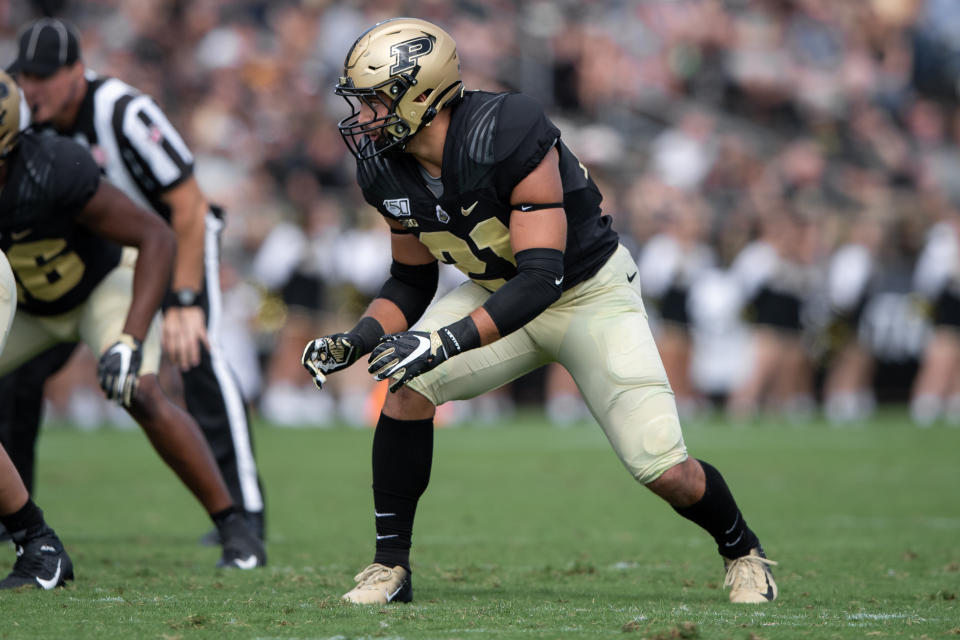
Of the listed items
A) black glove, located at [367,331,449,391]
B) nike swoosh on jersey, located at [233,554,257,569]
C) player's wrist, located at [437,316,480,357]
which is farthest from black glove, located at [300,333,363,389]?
nike swoosh on jersey, located at [233,554,257,569]

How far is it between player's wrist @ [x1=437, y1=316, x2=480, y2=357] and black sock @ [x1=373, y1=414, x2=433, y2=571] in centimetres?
51

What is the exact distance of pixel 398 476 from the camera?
4223 millimetres

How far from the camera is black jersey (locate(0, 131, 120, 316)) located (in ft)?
14.9

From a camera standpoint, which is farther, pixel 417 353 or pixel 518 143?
pixel 518 143

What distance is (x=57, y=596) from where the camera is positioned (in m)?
4.06

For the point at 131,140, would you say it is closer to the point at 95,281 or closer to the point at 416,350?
the point at 95,281

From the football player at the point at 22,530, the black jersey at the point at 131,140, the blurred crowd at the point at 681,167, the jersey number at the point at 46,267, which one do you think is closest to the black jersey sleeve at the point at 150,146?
the black jersey at the point at 131,140

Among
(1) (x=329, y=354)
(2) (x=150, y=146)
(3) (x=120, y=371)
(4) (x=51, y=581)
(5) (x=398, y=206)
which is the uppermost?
(2) (x=150, y=146)

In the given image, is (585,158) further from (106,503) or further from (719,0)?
(106,503)

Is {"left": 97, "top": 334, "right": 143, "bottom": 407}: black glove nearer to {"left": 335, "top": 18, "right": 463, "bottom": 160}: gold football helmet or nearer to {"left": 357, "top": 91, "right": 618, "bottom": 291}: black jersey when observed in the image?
{"left": 357, "top": 91, "right": 618, "bottom": 291}: black jersey

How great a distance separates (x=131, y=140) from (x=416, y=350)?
7.36 ft

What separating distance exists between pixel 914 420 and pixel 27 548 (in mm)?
11332

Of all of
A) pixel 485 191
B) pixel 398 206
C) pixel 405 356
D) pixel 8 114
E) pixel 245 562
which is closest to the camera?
pixel 405 356

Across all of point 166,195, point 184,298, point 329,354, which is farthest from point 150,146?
point 329,354
